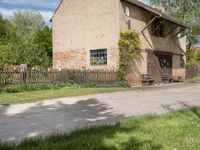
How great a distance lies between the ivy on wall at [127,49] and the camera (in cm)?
2273

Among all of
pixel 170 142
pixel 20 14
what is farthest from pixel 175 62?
pixel 20 14

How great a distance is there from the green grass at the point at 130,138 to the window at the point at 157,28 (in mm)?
20092

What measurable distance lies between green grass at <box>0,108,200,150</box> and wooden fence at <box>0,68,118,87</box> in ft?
33.6

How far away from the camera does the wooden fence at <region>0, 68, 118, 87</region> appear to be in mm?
16462

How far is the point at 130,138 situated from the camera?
6.24m

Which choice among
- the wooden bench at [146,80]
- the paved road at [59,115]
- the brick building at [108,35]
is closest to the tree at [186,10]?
the brick building at [108,35]

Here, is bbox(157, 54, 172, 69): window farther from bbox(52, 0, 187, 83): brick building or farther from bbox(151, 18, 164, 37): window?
bbox(151, 18, 164, 37): window

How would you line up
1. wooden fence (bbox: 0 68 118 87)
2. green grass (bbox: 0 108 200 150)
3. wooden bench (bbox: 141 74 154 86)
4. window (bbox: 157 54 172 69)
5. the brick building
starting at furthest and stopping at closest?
1. window (bbox: 157 54 172 69)
2. wooden bench (bbox: 141 74 154 86)
3. the brick building
4. wooden fence (bbox: 0 68 118 87)
5. green grass (bbox: 0 108 200 150)

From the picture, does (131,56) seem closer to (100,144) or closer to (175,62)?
(175,62)

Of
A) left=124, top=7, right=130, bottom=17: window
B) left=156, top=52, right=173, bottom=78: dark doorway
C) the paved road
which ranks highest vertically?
left=124, top=7, right=130, bottom=17: window

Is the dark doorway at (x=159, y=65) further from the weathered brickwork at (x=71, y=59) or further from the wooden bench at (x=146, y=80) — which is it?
the weathered brickwork at (x=71, y=59)

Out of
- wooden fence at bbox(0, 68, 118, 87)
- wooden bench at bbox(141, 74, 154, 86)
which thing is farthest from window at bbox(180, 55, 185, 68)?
wooden fence at bbox(0, 68, 118, 87)

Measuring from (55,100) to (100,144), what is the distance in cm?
767

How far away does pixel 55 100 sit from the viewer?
13141 mm
